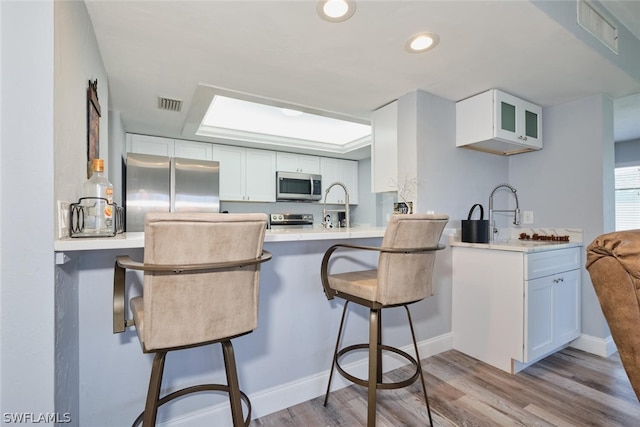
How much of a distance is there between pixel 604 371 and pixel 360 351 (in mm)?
1735

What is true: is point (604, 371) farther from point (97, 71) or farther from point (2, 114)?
point (97, 71)

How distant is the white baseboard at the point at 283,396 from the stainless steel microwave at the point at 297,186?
9.04ft

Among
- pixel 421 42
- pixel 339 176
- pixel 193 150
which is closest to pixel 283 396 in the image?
pixel 421 42

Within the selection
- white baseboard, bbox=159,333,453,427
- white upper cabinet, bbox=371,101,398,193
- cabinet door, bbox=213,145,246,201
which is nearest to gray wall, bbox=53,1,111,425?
white baseboard, bbox=159,333,453,427

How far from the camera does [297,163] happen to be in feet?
15.1

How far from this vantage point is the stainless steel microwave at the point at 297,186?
4332 millimetres

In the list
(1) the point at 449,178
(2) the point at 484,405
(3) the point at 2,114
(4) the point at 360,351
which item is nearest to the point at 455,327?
(2) the point at 484,405

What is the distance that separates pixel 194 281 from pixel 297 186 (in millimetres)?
3567

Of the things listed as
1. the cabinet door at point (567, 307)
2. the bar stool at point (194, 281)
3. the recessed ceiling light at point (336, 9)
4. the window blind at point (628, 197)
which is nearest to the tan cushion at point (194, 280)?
the bar stool at point (194, 281)

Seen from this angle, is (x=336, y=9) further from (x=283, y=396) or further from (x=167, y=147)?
(x=167, y=147)

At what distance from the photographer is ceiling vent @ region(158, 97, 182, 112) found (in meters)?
2.58

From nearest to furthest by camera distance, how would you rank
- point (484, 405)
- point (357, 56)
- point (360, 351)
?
point (484, 405) < point (357, 56) < point (360, 351)

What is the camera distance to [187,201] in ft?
10.6

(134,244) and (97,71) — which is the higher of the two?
(97,71)
